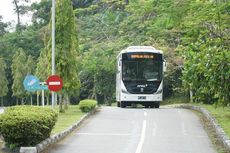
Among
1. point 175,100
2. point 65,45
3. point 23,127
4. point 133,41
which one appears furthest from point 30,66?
point 23,127

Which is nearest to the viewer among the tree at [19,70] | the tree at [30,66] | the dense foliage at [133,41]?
the dense foliage at [133,41]

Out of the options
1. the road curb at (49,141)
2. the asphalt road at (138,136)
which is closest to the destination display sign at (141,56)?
the asphalt road at (138,136)

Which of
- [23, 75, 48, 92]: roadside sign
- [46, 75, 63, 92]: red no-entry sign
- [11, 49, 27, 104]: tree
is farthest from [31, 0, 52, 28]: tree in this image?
[46, 75, 63, 92]: red no-entry sign

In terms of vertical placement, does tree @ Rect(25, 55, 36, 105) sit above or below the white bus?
above

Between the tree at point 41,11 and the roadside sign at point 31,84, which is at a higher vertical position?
the tree at point 41,11

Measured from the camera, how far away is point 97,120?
2509 cm

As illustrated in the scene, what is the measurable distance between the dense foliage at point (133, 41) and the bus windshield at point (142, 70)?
1.71 metres

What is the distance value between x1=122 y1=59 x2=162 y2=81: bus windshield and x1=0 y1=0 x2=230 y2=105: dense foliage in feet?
5.62

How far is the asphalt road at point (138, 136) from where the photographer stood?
1520 centimetres

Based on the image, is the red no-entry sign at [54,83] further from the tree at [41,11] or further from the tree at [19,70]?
the tree at [41,11]

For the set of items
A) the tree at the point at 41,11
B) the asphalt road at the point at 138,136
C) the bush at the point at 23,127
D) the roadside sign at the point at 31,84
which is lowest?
the asphalt road at the point at 138,136

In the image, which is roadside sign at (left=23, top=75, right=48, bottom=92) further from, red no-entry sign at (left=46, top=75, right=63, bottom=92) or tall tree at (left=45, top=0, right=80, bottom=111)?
tall tree at (left=45, top=0, right=80, bottom=111)

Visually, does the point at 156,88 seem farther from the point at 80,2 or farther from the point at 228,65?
the point at 80,2

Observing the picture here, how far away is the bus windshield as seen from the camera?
33.3 meters
